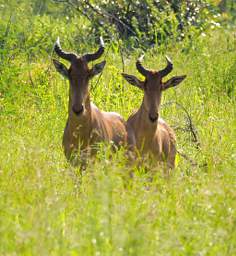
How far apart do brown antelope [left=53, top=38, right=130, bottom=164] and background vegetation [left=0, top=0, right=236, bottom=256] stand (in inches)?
9.5

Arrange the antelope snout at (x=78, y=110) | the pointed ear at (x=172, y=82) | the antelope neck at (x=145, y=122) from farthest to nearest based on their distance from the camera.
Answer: the pointed ear at (x=172, y=82)
the antelope neck at (x=145, y=122)
the antelope snout at (x=78, y=110)

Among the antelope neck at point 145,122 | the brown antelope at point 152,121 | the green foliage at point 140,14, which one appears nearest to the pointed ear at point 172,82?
the brown antelope at point 152,121

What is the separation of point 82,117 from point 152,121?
2.59 feet

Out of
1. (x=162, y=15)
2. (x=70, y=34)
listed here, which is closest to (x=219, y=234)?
(x=162, y=15)

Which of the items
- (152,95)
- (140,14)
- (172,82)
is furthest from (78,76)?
(140,14)

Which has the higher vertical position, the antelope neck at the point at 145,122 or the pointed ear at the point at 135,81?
the pointed ear at the point at 135,81

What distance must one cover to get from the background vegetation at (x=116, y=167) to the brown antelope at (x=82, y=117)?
24 centimetres

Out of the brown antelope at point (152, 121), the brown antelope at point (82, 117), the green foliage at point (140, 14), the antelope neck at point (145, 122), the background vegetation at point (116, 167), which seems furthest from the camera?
the green foliage at point (140, 14)

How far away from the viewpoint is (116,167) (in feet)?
22.4

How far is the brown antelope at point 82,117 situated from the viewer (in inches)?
373

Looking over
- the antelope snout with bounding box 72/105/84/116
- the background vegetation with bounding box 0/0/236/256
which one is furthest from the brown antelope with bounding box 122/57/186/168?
the antelope snout with bounding box 72/105/84/116

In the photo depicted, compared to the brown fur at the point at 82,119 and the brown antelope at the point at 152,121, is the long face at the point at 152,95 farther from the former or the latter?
the brown fur at the point at 82,119

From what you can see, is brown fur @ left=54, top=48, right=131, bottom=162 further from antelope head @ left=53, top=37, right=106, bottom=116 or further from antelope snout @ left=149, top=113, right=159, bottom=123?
antelope snout @ left=149, top=113, right=159, bottom=123

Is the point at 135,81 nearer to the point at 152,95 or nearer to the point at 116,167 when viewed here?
the point at 152,95
